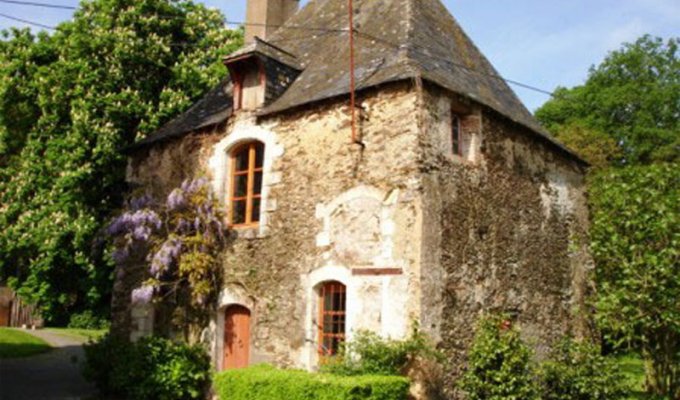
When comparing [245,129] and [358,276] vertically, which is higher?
[245,129]

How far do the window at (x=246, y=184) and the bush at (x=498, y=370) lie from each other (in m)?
4.37

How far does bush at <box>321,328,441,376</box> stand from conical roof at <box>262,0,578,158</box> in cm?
374

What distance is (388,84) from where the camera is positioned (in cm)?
972

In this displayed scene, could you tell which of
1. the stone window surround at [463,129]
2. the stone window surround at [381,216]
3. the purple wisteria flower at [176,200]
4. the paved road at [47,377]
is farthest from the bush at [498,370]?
the paved road at [47,377]

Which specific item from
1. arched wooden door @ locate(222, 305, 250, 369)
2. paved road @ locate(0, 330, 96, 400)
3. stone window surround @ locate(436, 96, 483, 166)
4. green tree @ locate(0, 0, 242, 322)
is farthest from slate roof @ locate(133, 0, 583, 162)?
paved road @ locate(0, 330, 96, 400)

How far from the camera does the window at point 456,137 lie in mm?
10180

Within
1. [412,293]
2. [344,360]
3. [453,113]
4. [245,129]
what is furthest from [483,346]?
[245,129]

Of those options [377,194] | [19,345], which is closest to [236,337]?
[377,194]

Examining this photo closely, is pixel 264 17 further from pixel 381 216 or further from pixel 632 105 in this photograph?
pixel 632 105

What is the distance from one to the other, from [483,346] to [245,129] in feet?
18.2

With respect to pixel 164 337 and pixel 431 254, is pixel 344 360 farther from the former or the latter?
pixel 164 337

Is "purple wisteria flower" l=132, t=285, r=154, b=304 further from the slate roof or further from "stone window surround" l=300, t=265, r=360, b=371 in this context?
the slate roof

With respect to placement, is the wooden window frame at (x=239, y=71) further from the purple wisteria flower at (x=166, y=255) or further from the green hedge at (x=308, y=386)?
the green hedge at (x=308, y=386)

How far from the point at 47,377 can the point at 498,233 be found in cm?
926
